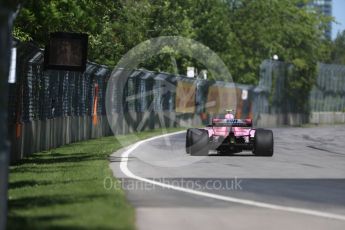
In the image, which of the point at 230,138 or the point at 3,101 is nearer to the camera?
the point at 3,101

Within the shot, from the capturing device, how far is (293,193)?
42.2ft

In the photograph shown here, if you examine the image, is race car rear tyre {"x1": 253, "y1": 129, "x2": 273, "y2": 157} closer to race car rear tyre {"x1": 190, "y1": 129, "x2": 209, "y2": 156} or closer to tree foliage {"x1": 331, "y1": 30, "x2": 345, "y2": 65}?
race car rear tyre {"x1": 190, "y1": 129, "x2": 209, "y2": 156}

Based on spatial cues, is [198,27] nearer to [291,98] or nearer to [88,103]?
[291,98]

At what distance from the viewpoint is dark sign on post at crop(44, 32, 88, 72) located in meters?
16.8

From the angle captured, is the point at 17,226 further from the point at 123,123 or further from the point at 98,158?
the point at 123,123

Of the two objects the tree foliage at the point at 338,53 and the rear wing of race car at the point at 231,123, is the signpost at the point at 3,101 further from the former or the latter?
the tree foliage at the point at 338,53

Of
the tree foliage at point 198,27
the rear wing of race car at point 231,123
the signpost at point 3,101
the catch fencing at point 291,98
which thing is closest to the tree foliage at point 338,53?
the tree foliage at point 198,27

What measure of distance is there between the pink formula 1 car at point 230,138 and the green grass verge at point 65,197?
315 centimetres

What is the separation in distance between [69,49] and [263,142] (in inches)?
246

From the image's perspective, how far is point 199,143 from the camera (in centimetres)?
2095

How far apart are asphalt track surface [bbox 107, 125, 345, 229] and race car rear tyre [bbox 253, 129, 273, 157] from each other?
0.26 meters

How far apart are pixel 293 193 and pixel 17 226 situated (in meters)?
5.39

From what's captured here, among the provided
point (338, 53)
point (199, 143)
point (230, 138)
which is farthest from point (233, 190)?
point (338, 53)

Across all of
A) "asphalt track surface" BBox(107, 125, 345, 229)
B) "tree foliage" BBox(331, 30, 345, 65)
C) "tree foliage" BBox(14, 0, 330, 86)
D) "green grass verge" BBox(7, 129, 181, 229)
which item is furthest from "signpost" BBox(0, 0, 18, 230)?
"tree foliage" BBox(331, 30, 345, 65)
